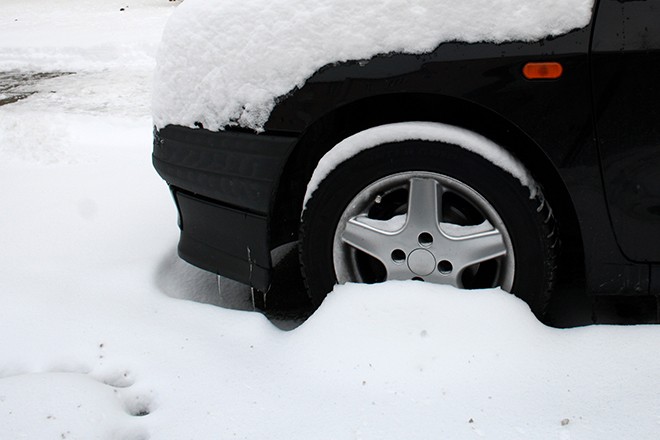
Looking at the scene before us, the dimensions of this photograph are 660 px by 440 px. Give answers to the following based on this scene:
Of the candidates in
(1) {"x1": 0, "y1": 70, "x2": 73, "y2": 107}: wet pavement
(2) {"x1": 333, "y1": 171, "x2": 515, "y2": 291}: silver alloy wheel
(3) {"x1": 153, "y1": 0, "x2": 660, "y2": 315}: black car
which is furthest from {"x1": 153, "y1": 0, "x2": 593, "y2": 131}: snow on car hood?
(1) {"x1": 0, "y1": 70, "x2": 73, "y2": 107}: wet pavement

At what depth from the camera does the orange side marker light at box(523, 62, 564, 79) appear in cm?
194

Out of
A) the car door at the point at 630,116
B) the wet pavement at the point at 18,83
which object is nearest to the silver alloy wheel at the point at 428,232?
the car door at the point at 630,116

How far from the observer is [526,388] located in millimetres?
1937

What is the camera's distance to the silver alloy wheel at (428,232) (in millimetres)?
2160

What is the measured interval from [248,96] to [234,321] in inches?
29.9

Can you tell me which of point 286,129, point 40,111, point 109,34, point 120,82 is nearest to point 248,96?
point 286,129

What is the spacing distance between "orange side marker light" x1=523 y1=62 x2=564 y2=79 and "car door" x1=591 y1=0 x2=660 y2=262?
0.09m

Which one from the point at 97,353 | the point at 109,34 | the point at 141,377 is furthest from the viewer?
the point at 109,34

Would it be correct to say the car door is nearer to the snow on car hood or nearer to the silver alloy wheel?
the snow on car hood

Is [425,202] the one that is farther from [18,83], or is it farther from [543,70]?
[18,83]

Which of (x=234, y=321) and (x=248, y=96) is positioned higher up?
(x=248, y=96)

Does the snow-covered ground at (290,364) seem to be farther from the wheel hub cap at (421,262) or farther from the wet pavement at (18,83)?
the wet pavement at (18,83)

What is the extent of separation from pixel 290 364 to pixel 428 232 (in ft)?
1.95

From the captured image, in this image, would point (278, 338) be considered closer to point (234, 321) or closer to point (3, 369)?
point (234, 321)
